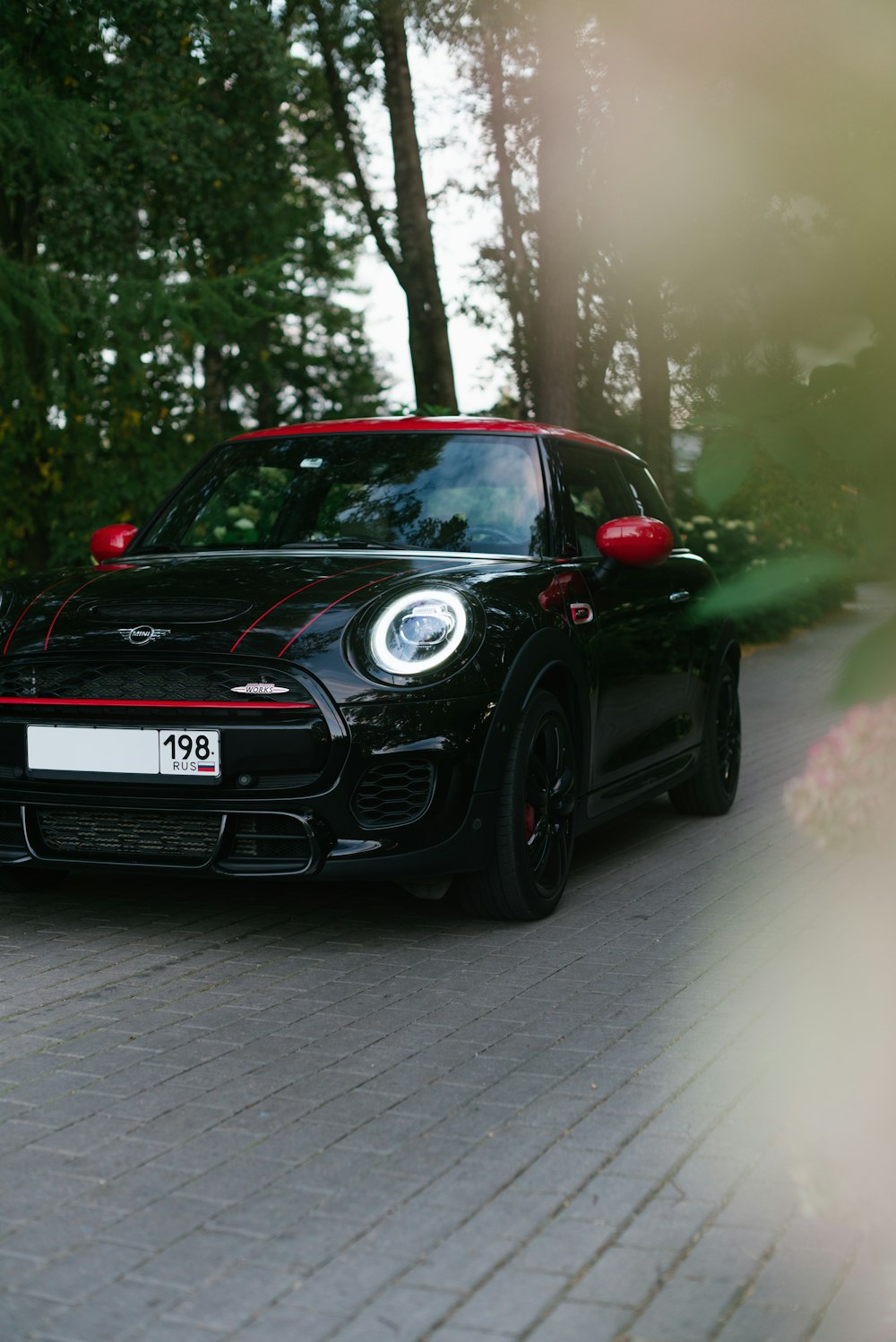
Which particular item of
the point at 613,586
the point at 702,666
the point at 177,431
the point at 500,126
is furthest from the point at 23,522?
the point at 500,126

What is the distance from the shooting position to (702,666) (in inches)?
125

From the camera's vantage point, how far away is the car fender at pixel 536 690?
4809 millimetres

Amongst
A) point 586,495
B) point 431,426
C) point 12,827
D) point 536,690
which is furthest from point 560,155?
point 586,495

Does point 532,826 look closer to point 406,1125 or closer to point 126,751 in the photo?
point 126,751

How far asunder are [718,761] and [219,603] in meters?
3.32

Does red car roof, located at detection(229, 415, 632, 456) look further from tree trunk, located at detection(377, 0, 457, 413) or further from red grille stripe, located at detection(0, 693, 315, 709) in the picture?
tree trunk, located at detection(377, 0, 457, 413)

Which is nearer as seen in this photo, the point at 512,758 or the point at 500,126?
the point at 500,126

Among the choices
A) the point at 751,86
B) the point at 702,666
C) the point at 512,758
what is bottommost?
the point at 512,758

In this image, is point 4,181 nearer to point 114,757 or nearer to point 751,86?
point 114,757

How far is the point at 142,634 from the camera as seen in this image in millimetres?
4730

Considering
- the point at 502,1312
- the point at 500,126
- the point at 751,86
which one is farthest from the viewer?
the point at 502,1312

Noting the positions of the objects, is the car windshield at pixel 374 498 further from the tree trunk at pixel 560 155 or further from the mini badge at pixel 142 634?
the tree trunk at pixel 560 155

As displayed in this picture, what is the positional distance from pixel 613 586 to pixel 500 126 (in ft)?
13.6

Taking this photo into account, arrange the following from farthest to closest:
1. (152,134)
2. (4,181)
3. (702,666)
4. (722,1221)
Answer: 1. (152,134)
2. (4,181)
3. (702,666)
4. (722,1221)
